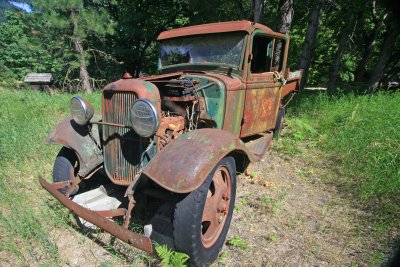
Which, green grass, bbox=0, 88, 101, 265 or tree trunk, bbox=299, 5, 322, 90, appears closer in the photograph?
green grass, bbox=0, 88, 101, 265

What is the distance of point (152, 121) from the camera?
253 centimetres

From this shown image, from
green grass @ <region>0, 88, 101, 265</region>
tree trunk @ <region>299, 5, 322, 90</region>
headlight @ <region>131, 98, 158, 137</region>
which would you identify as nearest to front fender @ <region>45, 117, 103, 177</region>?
green grass @ <region>0, 88, 101, 265</region>

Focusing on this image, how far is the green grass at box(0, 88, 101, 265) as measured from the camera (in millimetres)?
2648

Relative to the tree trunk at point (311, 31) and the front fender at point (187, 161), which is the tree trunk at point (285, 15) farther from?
the front fender at point (187, 161)

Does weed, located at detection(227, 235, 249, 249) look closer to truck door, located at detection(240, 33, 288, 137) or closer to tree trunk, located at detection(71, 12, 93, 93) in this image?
truck door, located at detection(240, 33, 288, 137)

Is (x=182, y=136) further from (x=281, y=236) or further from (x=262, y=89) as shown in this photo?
(x=262, y=89)

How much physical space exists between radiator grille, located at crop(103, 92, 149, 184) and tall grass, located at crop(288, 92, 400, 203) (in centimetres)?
269

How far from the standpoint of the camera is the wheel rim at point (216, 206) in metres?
2.62

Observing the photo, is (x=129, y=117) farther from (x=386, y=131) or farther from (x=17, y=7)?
(x=17, y=7)

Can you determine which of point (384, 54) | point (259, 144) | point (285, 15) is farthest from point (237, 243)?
point (384, 54)

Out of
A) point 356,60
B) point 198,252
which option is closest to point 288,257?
point 198,252

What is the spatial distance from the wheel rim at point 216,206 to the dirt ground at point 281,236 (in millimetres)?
215

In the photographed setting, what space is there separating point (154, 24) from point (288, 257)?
14247mm

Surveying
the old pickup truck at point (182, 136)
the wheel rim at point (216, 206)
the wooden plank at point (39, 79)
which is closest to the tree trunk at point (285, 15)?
the old pickup truck at point (182, 136)
